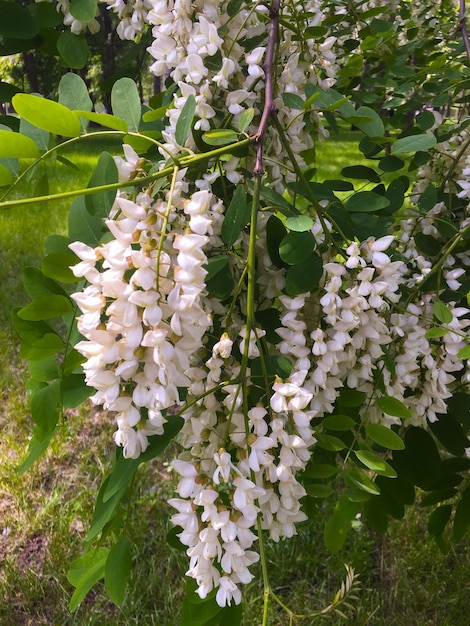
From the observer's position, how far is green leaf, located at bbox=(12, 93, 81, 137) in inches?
24.8

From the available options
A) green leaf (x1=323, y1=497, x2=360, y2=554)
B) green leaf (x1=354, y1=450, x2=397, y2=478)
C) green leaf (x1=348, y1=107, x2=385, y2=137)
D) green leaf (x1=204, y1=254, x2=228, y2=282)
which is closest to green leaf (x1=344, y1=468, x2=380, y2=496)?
green leaf (x1=354, y1=450, x2=397, y2=478)

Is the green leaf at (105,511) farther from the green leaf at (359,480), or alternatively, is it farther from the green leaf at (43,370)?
the green leaf at (359,480)

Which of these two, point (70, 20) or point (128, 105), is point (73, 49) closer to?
point (70, 20)

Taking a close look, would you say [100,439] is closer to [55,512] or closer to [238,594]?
[55,512]

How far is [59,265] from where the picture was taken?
2.42ft

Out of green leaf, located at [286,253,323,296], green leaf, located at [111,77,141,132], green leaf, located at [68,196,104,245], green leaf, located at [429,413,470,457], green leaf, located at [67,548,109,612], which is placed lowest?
green leaf, located at [429,413,470,457]

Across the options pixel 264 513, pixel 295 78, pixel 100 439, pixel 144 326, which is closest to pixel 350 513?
pixel 264 513

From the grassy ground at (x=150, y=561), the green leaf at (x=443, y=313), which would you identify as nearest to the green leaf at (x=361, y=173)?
the green leaf at (x=443, y=313)

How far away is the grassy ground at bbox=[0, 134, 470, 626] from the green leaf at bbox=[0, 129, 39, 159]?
3.48ft

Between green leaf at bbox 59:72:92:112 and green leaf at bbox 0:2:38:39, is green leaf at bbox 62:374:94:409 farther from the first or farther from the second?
green leaf at bbox 0:2:38:39

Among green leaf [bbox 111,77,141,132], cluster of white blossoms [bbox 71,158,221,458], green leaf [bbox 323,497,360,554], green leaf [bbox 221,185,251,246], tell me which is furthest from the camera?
green leaf [bbox 323,497,360,554]

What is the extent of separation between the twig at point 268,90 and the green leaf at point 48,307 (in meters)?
0.31

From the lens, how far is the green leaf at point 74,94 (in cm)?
83

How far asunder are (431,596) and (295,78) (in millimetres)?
1541
